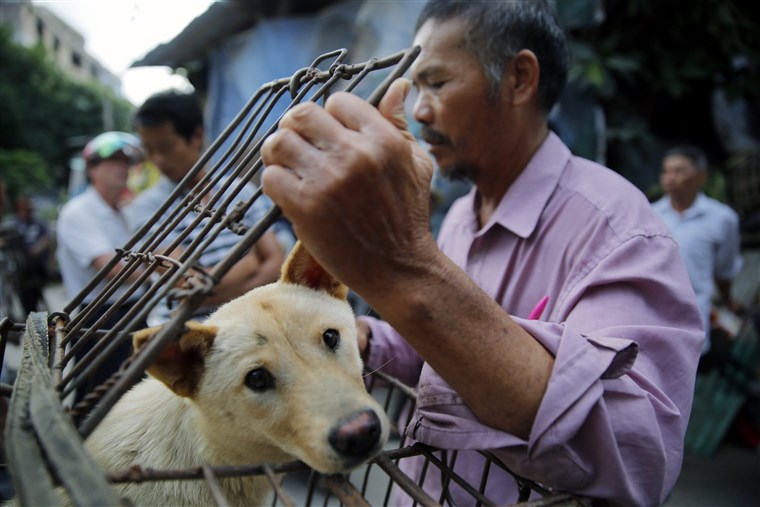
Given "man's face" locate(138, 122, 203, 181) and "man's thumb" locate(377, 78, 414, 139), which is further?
"man's face" locate(138, 122, 203, 181)

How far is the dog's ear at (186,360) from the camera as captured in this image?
3.76 feet

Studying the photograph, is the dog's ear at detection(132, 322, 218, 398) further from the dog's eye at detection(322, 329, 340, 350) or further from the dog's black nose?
the dog's black nose

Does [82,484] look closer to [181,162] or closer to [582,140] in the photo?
[181,162]

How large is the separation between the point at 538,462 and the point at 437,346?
1.00 feet

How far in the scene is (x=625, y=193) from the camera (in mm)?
1623

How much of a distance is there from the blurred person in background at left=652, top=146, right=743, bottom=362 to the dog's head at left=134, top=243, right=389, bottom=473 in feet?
15.1

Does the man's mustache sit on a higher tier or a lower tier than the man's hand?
higher

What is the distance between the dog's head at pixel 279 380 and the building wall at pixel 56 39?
3585 cm

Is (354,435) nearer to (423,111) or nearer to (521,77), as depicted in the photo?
(423,111)

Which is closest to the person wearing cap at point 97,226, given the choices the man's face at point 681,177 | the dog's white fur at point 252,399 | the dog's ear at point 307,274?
the dog's white fur at point 252,399

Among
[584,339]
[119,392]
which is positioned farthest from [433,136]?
[119,392]

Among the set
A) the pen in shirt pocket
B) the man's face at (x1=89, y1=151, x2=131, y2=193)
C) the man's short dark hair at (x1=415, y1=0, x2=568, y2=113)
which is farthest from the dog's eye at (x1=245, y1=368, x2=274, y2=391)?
the man's face at (x1=89, y1=151, x2=131, y2=193)

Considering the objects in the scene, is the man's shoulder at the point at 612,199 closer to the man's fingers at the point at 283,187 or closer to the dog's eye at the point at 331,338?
the dog's eye at the point at 331,338

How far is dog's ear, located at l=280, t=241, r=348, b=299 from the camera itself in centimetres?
145
